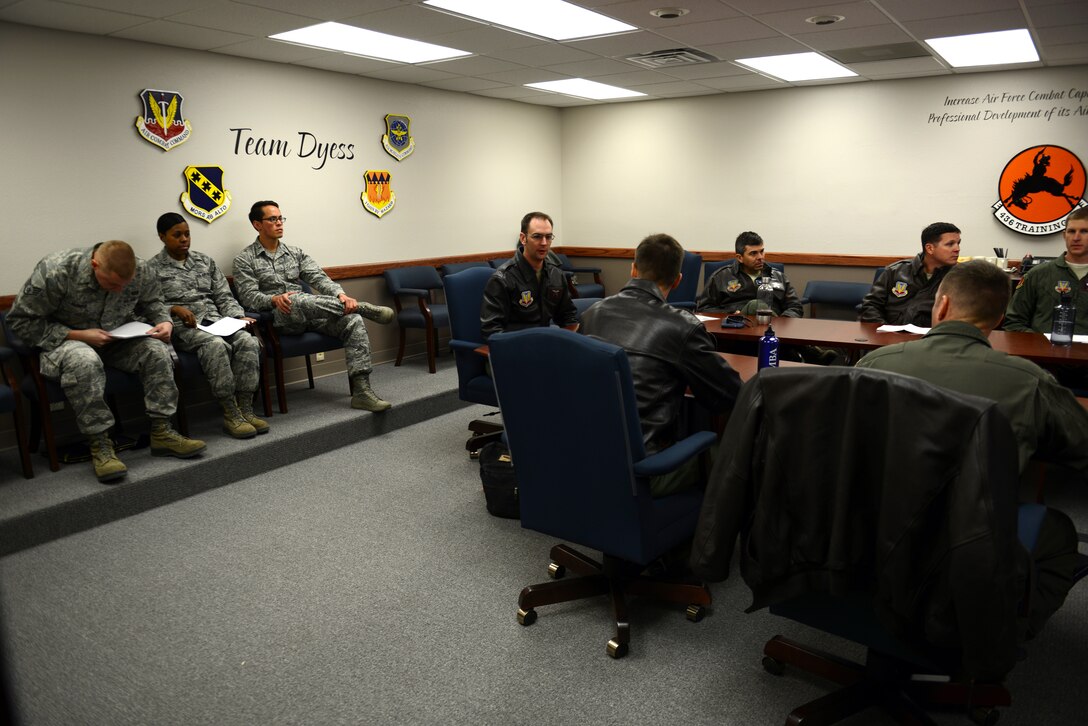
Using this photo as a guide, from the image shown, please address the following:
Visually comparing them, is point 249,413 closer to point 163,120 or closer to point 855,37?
point 163,120

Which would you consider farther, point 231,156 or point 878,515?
point 231,156

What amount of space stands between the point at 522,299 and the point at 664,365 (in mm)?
1915

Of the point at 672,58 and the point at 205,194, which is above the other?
the point at 672,58

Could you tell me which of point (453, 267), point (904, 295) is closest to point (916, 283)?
point (904, 295)

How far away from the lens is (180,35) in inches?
180

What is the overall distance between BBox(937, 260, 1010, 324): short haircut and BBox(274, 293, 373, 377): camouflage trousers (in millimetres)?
3767

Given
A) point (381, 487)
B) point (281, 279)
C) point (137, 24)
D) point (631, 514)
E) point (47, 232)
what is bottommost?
point (381, 487)

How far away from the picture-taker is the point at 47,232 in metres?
4.42

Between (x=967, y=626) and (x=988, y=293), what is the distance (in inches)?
35.9

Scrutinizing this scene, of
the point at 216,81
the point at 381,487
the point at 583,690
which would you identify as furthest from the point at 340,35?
the point at 583,690

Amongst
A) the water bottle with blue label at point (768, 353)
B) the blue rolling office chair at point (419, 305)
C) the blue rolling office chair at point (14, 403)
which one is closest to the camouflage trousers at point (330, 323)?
the blue rolling office chair at point (419, 305)

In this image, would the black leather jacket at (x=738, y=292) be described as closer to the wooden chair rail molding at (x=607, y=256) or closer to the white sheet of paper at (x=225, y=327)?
the wooden chair rail molding at (x=607, y=256)

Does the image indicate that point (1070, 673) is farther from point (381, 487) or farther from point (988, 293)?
point (381, 487)

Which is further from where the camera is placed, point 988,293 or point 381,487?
point 381,487
